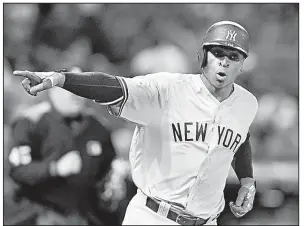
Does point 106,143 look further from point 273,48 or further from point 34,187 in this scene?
point 273,48

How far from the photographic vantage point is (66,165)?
12.8 ft

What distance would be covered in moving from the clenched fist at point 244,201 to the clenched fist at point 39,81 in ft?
3.48

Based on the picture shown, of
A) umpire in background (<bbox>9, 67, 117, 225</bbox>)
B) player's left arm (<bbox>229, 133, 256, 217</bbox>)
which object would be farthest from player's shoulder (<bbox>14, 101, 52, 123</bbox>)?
player's left arm (<bbox>229, 133, 256, 217</bbox>)

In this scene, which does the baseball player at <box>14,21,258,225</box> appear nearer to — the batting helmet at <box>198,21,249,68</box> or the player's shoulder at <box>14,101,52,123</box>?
the batting helmet at <box>198,21,249,68</box>

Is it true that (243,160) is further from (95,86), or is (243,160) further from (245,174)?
(95,86)

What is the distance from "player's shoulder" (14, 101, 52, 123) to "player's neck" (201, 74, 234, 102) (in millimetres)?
1892

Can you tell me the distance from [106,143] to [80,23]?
0.96 metres

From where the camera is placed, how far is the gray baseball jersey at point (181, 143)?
214 centimetres

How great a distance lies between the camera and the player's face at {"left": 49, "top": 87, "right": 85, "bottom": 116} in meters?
3.96

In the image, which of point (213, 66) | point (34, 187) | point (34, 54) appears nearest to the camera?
point (213, 66)

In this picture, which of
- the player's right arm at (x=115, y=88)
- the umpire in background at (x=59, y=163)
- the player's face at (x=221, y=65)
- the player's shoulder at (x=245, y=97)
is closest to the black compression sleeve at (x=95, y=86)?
the player's right arm at (x=115, y=88)

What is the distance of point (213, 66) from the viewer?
2.21m

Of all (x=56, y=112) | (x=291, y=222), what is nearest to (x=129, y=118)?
(x=56, y=112)

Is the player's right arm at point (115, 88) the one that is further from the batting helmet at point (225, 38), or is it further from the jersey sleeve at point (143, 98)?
the batting helmet at point (225, 38)
